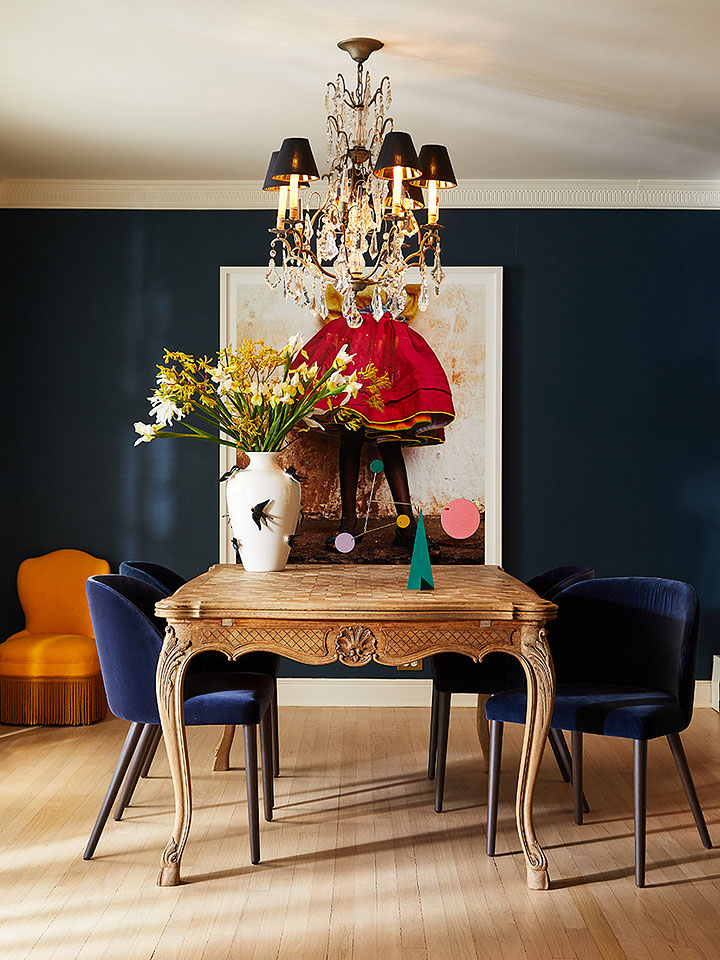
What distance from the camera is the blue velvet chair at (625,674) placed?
113 inches

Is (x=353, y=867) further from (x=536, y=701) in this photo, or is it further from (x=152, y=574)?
(x=152, y=574)

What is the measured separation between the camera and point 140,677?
2.95 meters

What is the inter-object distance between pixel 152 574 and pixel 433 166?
6.27 feet

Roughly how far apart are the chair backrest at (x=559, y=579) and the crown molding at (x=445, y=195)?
2.18 m

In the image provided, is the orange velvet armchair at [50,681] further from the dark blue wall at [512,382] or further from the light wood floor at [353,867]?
the dark blue wall at [512,382]

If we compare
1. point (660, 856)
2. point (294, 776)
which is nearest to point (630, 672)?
point (660, 856)

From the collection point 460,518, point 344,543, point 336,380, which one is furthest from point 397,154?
point 344,543

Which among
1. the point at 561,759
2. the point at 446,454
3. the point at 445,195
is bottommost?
the point at 561,759

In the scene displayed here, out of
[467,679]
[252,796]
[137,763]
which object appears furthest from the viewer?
[467,679]

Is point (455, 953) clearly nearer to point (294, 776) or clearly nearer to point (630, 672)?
point (630, 672)

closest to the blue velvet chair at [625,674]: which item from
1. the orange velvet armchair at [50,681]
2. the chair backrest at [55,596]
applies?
the orange velvet armchair at [50,681]

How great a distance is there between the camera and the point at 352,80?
3.62m

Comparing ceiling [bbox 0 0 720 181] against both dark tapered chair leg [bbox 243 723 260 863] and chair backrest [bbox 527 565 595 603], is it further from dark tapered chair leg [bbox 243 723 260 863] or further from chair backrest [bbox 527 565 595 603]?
dark tapered chair leg [bbox 243 723 260 863]

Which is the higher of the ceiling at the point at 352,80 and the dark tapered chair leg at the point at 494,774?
the ceiling at the point at 352,80
